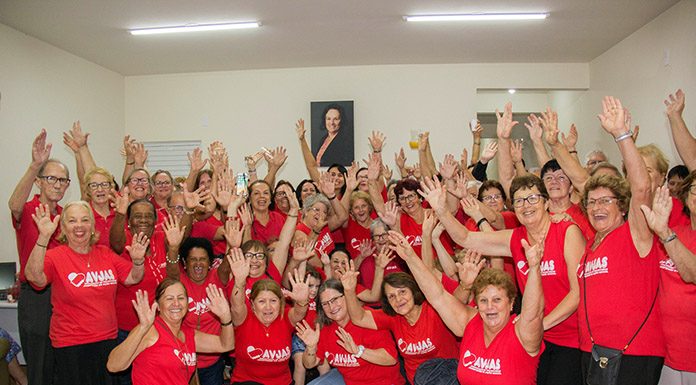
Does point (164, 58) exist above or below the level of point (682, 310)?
above

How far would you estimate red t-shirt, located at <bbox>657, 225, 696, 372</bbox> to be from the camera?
253cm

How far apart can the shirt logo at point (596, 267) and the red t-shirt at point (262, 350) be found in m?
1.99

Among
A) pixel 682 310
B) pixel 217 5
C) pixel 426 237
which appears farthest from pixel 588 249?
pixel 217 5

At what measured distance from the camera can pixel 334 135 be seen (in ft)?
27.2

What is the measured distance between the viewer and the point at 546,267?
9.83ft

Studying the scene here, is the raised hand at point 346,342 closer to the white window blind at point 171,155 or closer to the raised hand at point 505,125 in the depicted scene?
the raised hand at point 505,125

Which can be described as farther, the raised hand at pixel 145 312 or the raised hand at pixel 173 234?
the raised hand at pixel 173 234

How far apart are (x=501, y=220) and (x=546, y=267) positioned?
107 centimetres

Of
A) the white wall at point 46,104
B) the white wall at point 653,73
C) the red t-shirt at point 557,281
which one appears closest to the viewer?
the red t-shirt at point 557,281

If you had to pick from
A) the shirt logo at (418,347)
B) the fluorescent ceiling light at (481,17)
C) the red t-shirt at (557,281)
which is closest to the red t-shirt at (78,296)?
the shirt logo at (418,347)

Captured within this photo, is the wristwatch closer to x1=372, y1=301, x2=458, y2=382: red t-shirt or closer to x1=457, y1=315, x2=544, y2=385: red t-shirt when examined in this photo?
x1=372, y1=301, x2=458, y2=382: red t-shirt

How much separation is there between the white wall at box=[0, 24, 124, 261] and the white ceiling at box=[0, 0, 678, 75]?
20 cm

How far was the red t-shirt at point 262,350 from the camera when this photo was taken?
3715 mm

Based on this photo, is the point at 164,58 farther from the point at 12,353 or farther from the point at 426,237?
the point at 426,237
